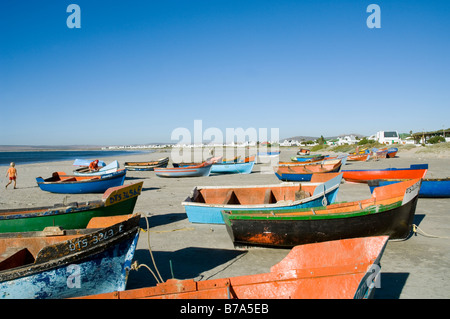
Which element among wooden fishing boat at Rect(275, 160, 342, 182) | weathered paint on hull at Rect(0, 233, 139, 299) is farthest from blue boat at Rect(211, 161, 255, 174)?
weathered paint on hull at Rect(0, 233, 139, 299)

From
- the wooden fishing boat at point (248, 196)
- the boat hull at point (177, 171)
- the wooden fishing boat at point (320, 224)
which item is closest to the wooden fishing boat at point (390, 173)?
the wooden fishing boat at point (248, 196)

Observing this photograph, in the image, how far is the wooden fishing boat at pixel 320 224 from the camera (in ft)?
23.0

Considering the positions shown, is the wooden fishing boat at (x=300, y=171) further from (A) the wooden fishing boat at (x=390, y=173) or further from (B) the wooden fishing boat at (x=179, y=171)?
(B) the wooden fishing boat at (x=179, y=171)

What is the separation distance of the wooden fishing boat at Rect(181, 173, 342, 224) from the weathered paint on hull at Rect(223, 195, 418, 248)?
172 centimetres

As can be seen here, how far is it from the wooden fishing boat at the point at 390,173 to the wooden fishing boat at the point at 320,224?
25.1 ft

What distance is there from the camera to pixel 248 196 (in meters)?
11.1

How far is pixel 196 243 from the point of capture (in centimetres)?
819

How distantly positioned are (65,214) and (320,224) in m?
6.31

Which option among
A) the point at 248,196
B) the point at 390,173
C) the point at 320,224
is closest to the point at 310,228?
the point at 320,224

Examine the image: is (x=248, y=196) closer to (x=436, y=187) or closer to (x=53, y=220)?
(x=53, y=220)

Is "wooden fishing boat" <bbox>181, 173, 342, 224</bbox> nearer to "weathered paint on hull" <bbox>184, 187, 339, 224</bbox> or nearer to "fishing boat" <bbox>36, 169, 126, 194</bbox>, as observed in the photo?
"weathered paint on hull" <bbox>184, 187, 339, 224</bbox>
